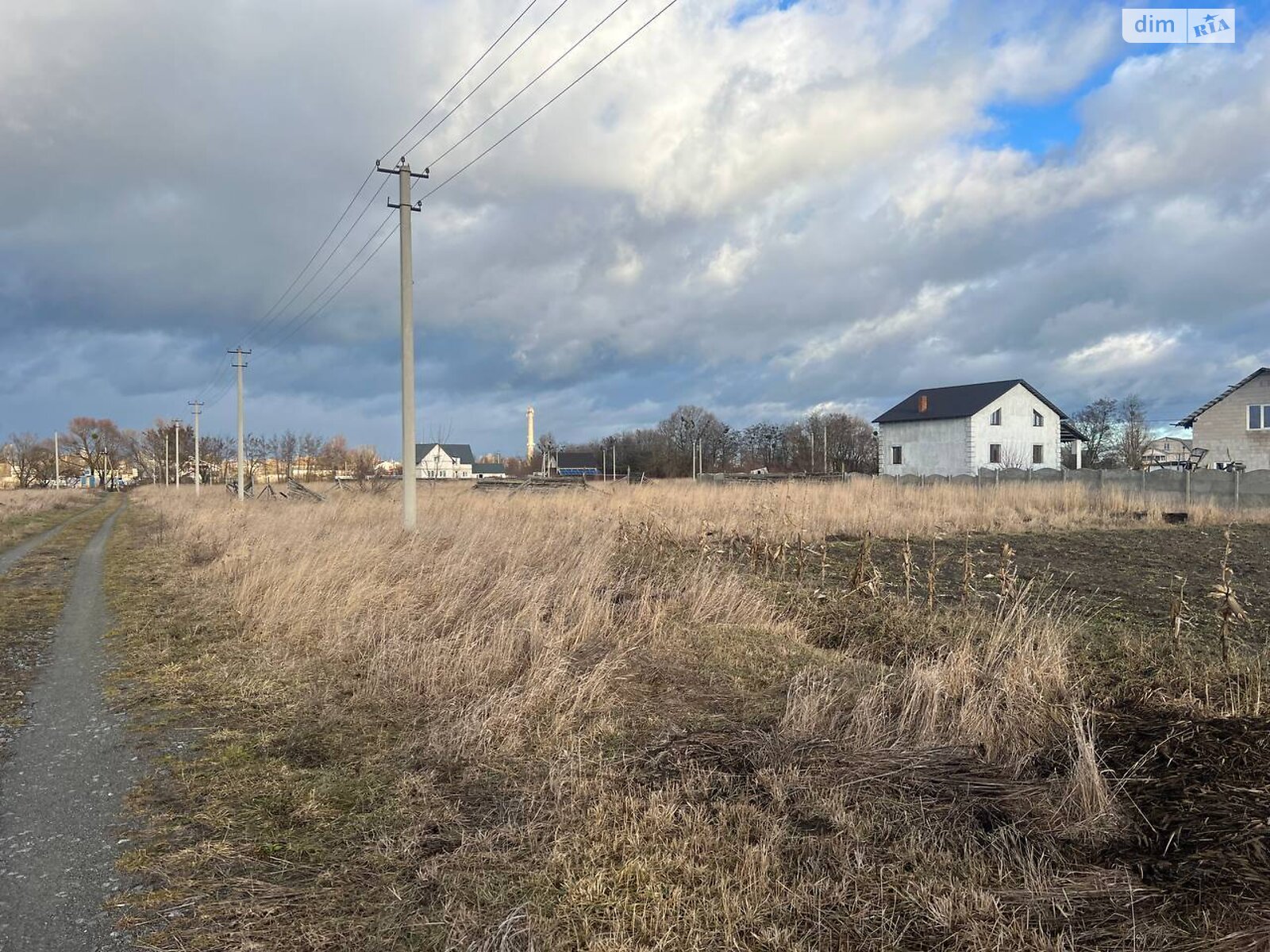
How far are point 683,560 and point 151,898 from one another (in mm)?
8096

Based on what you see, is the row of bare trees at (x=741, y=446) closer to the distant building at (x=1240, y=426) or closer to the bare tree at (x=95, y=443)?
the distant building at (x=1240, y=426)

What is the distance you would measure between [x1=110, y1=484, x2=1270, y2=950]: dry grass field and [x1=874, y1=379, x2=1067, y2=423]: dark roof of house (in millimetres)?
41696

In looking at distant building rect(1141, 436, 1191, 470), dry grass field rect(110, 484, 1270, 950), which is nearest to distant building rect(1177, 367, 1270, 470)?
distant building rect(1141, 436, 1191, 470)

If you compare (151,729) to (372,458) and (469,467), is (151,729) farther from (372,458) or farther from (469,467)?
(469,467)

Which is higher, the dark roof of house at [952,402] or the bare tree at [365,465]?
the dark roof of house at [952,402]

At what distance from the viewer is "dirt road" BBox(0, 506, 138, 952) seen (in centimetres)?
255

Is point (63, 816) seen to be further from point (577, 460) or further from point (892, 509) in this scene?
point (577, 460)

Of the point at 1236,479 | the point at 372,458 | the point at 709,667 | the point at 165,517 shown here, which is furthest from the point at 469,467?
the point at 709,667

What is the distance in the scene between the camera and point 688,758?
365 cm

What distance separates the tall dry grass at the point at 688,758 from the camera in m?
2.46

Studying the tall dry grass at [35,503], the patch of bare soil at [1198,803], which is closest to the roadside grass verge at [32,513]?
the tall dry grass at [35,503]

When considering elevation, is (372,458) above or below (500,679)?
above

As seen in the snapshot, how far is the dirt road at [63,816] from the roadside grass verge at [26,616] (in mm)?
122

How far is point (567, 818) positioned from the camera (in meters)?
3.08
